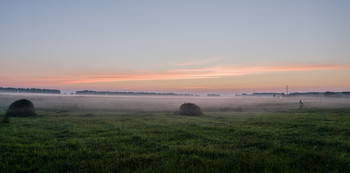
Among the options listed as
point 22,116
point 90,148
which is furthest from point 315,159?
point 22,116

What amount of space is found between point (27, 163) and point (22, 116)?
2477cm

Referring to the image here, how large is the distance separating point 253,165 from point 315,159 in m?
3.02

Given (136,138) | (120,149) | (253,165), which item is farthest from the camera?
(136,138)

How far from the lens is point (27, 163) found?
8594mm

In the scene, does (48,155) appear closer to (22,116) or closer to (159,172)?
(159,172)

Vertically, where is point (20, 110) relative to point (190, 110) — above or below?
above

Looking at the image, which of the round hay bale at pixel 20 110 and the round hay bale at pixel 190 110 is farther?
the round hay bale at pixel 190 110

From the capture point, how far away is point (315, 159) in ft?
28.7

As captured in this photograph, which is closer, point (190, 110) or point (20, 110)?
point (20, 110)

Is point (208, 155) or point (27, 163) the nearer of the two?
point (27, 163)

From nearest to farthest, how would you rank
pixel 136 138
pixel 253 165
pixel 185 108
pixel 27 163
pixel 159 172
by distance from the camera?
pixel 159 172 → pixel 253 165 → pixel 27 163 → pixel 136 138 → pixel 185 108

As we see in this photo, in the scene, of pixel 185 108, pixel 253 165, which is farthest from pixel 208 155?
pixel 185 108

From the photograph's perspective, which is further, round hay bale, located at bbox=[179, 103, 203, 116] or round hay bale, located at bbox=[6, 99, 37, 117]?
round hay bale, located at bbox=[179, 103, 203, 116]

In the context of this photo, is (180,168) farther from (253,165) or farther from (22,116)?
(22,116)
